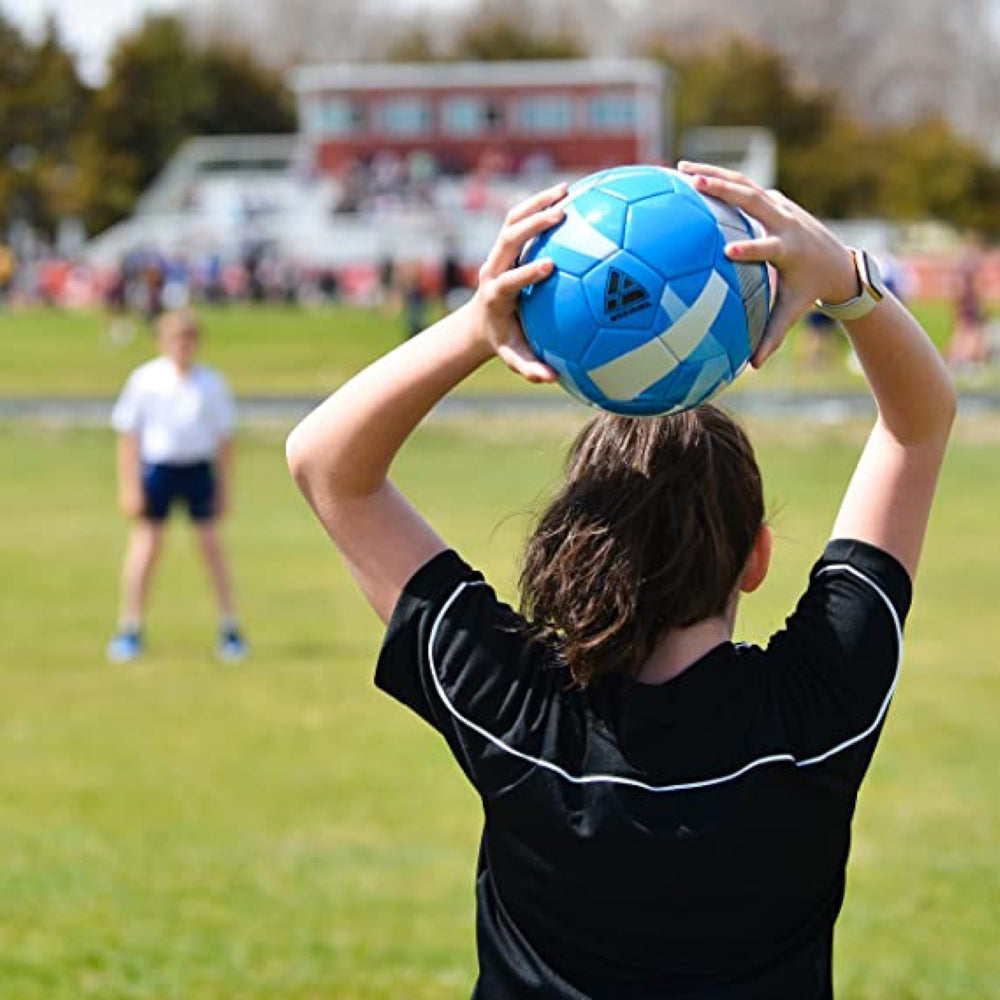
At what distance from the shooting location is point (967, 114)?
115 metres

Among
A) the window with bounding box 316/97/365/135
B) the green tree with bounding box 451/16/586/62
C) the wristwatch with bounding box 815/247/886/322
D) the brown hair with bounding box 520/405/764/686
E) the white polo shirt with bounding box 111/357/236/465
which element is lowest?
→ the window with bounding box 316/97/365/135

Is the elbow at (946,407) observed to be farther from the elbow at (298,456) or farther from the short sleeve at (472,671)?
the elbow at (298,456)

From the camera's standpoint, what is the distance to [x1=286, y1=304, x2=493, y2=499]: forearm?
2.33 metres

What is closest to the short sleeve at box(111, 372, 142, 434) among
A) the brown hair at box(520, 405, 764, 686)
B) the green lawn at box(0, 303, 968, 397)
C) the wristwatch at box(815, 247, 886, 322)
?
the brown hair at box(520, 405, 764, 686)

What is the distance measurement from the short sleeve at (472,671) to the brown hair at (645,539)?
0.05 meters

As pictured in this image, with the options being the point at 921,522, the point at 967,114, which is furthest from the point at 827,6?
the point at 921,522

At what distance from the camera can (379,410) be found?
242 cm

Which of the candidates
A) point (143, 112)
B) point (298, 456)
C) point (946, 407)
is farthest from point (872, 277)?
point (143, 112)

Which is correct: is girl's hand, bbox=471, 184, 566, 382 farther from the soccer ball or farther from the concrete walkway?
the concrete walkway

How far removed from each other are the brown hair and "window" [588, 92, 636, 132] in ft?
222

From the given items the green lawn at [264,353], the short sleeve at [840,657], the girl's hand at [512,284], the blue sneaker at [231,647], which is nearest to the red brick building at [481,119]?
the green lawn at [264,353]

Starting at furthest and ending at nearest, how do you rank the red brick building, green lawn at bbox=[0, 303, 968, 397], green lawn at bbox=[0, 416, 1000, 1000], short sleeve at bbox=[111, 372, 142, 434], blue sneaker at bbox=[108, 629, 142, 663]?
the red brick building < green lawn at bbox=[0, 303, 968, 397] < blue sneaker at bbox=[108, 629, 142, 663] < short sleeve at bbox=[111, 372, 142, 434] < green lawn at bbox=[0, 416, 1000, 1000]

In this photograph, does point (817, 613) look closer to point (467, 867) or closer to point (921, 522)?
point (921, 522)

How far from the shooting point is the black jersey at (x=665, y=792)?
2320 mm
